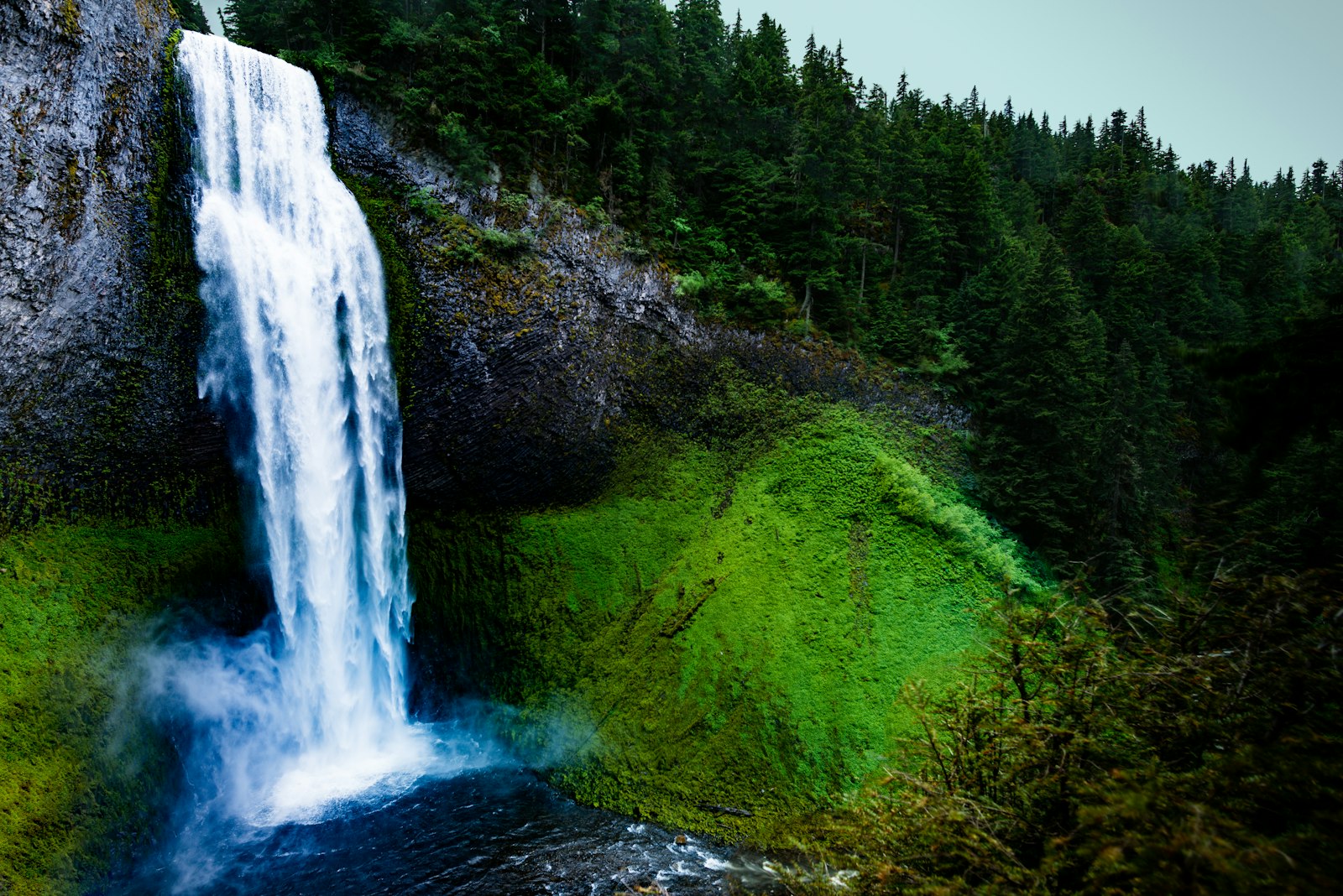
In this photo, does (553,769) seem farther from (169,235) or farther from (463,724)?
(169,235)

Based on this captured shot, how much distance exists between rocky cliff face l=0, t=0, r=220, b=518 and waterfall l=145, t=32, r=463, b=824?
2.04 ft

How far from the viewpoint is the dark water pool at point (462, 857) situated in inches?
410

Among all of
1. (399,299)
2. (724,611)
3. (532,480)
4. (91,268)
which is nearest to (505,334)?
(399,299)

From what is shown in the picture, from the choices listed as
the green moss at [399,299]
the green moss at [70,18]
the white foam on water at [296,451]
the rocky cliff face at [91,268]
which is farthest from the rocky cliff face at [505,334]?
the green moss at [70,18]

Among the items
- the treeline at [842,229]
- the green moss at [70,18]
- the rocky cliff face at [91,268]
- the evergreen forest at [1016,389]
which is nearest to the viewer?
the evergreen forest at [1016,389]

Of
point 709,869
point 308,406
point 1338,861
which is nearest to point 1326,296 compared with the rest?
point 1338,861

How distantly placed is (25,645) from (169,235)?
26.2 feet

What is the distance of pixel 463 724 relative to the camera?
15.4 m

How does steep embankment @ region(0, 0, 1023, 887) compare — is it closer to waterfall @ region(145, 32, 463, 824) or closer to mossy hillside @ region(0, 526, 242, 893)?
mossy hillside @ region(0, 526, 242, 893)

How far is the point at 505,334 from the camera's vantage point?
16156 millimetres

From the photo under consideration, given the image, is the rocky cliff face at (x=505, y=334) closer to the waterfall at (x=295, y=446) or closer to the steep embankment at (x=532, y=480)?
the steep embankment at (x=532, y=480)

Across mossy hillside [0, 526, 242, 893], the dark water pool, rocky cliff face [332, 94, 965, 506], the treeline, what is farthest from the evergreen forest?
mossy hillside [0, 526, 242, 893]

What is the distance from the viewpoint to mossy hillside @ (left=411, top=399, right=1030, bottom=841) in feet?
43.1

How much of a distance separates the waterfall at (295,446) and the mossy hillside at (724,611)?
1.97 metres
